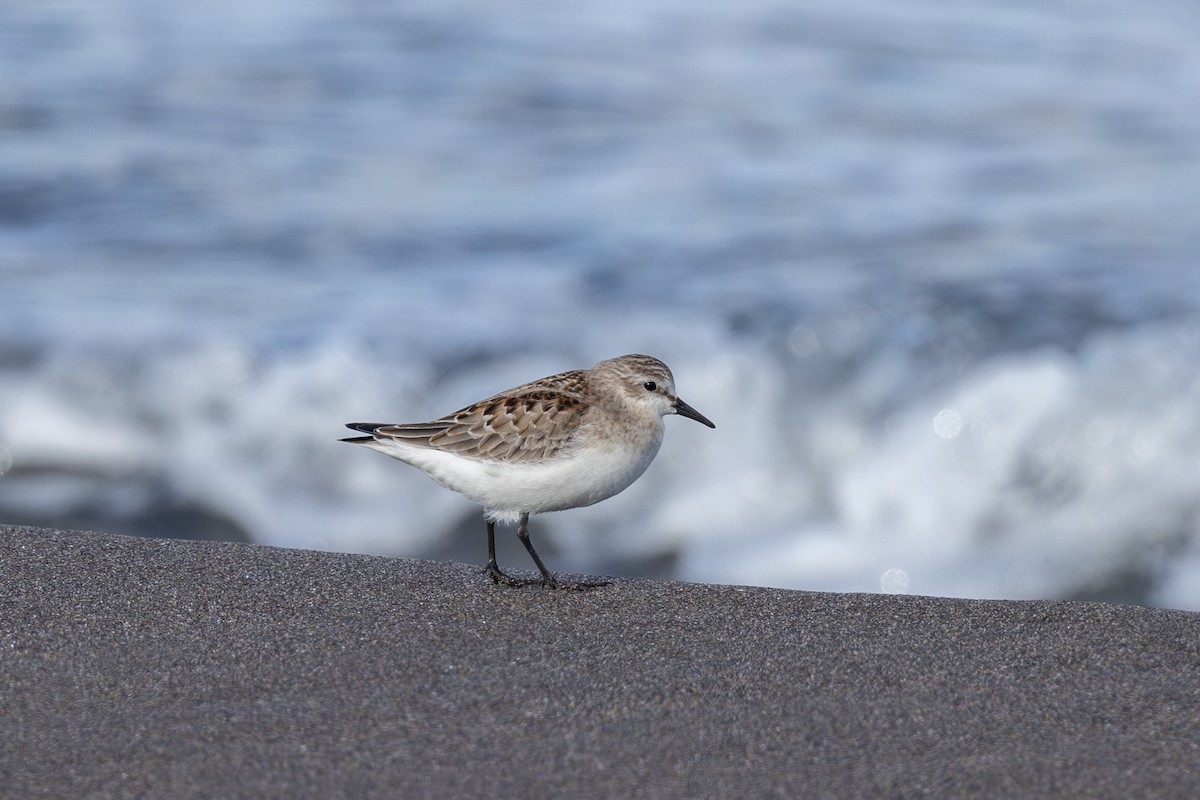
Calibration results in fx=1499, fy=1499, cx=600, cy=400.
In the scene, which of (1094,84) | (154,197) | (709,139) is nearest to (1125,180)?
(1094,84)

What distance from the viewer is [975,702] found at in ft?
11.7

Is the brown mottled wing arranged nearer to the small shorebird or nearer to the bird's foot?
the small shorebird

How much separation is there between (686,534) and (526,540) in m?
2.73

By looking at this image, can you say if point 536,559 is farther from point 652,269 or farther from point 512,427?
point 652,269

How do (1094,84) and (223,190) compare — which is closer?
(223,190)

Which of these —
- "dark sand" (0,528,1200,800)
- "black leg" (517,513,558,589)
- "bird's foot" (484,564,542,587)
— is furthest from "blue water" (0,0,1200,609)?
"dark sand" (0,528,1200,800)

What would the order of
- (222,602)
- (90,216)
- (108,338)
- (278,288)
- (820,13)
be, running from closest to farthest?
(222,602), (108,338), (278,288), (90,216), (820,13)

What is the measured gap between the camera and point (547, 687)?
3.66m

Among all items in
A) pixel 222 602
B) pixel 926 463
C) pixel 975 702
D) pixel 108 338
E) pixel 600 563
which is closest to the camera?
pixel 975 702

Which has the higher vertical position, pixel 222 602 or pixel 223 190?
pixel 222 602

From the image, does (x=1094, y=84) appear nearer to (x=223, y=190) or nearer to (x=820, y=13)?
(x=820, y=13)

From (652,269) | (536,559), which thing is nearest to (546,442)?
(536,559)

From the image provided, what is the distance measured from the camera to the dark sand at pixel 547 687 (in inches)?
122

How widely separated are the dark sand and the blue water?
9.33ft
